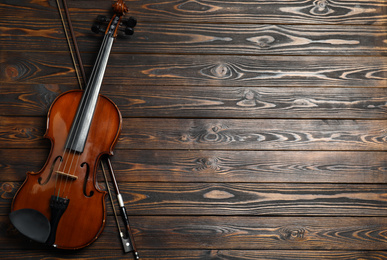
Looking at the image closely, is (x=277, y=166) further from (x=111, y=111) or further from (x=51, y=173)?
(x=51, y=173)

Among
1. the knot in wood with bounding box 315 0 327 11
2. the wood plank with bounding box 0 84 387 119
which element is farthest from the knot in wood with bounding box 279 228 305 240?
the knot in wood with bounding box 315 0 327 11

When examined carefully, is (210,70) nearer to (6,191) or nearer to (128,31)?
(128,31)

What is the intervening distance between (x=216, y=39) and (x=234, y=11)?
0.54 ft

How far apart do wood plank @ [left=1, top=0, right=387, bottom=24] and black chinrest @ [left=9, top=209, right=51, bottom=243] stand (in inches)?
35.1

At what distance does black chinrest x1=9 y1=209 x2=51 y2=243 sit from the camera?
1338 millimetres

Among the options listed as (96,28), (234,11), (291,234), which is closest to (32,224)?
(96,28)

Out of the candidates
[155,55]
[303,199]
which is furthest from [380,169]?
[155,55]

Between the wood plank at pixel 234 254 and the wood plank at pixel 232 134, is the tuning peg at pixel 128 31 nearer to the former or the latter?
the wood plank at pixel 232 134

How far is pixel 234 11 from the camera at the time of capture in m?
1.65

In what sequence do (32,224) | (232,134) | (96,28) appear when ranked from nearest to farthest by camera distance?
(32,224)
(96,28)
(232,134)

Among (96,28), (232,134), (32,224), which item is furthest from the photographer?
(232,134)

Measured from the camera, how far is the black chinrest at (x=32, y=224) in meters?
1.34

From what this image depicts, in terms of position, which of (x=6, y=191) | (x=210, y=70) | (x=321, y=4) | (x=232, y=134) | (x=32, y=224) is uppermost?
(x=321, y=4)

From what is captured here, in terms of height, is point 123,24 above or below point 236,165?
above
